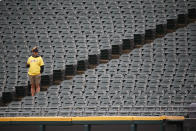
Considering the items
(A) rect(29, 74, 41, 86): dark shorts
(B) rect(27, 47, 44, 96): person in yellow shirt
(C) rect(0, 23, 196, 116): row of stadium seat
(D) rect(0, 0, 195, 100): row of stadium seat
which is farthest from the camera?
(D) rect(0, 0, 195, 100): row of stadium seat

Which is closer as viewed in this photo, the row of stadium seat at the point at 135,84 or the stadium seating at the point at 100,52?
the row of stadium seat at the point at 135,84

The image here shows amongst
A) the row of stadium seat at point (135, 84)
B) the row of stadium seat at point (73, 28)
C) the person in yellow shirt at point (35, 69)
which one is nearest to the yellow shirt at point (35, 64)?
the person in yellow shirt at point (35, 69)

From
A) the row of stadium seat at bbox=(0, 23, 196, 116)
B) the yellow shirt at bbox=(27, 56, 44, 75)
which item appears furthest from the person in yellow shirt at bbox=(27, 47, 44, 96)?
the row of stadium seat at bbox=(0, 23, 196, 116)

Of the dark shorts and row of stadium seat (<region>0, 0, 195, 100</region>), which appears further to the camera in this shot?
row of stadium seat (<region>0, 0, 195, 100</region>)

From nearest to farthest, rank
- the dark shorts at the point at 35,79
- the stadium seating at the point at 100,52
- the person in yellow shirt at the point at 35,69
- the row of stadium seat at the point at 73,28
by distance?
the stadium seating at the point at 100,52 → the person in yellow shirt at the point at 35,69 → the dark shorts at the point at 35,79 → the row of stadium seat at the point at 73,28

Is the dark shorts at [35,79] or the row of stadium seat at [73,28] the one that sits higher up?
the row of stadium seat at [73,28]

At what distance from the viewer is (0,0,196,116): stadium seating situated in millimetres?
9523

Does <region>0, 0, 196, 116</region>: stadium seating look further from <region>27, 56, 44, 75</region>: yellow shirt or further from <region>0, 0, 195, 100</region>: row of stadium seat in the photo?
<region>27, 56, 44, 75</region>: yellow shirt

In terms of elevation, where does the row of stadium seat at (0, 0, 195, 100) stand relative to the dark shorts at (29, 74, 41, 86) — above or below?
above

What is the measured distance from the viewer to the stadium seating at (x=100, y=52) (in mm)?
9523

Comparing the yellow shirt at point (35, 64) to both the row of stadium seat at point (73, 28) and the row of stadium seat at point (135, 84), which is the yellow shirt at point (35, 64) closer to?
the row of stadium seat at point (135, 84)

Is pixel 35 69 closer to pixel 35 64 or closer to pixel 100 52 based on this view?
pixel 35 64

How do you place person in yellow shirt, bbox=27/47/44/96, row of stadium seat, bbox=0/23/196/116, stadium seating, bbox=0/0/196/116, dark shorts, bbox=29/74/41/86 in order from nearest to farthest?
row of stadium seat, bbox=0/23/196/116 → stadium seating, bbox=0/0/196/116 → person in yellow shirt, bbox=27/47/44/96 → dark shorts, bbox=29/74/41/86

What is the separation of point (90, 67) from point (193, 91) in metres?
2.97
